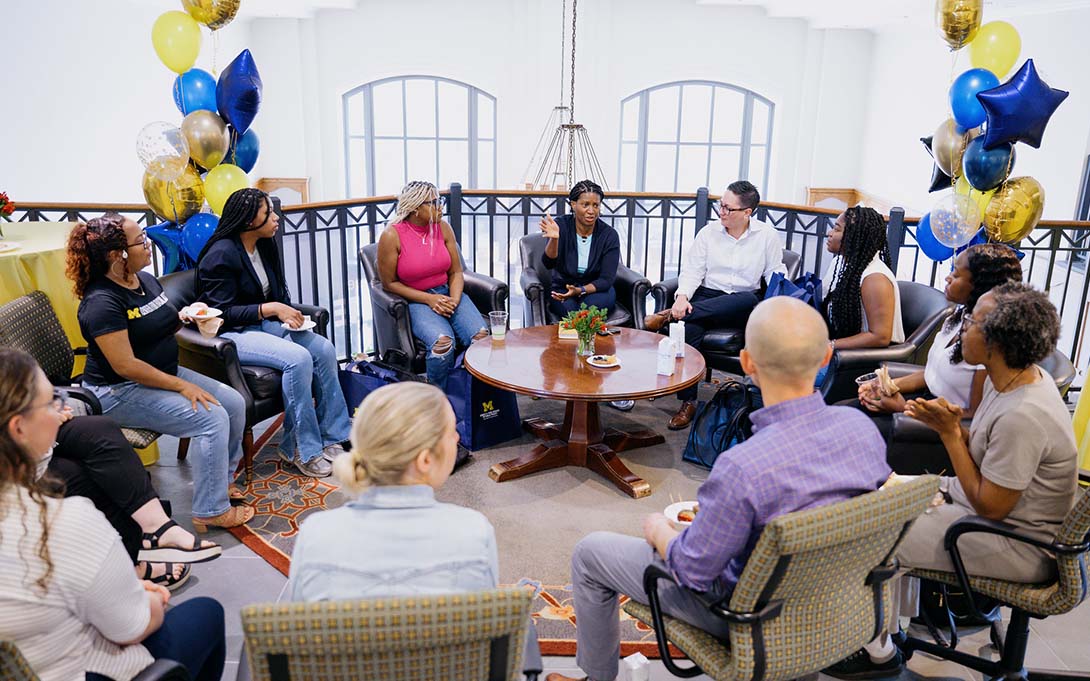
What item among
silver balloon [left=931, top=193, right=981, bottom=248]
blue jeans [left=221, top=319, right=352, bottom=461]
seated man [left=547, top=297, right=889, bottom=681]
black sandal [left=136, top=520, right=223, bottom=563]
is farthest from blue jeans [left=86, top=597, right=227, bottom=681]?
silver balloon [left=931, top=193, right=981, bottom=248]

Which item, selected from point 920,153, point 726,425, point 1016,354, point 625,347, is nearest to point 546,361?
point 625,347

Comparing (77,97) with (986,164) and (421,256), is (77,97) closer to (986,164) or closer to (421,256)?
(421,256)

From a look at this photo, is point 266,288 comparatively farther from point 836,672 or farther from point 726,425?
point 836,672

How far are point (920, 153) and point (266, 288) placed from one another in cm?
789

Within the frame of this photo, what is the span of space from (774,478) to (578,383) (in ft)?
6.06

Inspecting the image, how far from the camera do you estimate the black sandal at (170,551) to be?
2.66 meters

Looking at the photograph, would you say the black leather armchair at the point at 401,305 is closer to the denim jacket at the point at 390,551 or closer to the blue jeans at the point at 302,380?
the blue jeans at the point at 302,380

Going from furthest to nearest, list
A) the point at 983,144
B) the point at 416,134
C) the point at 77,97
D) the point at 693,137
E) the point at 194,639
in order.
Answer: the point at 693,137 → the point at 416,134 → the point at 77,97 → the point at 983,144 → the point at 194,639

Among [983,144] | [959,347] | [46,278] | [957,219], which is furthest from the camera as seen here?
[957,219]

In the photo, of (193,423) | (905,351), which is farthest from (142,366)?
(905,351)

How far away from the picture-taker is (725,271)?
458 cm

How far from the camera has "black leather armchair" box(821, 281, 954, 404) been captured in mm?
3623

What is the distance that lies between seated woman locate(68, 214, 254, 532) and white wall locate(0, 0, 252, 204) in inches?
141

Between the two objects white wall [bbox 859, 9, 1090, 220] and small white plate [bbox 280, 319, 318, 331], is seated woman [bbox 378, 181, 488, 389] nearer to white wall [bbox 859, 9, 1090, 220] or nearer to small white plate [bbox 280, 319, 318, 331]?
small white plate [bbox 280, 319, 318, 331]
